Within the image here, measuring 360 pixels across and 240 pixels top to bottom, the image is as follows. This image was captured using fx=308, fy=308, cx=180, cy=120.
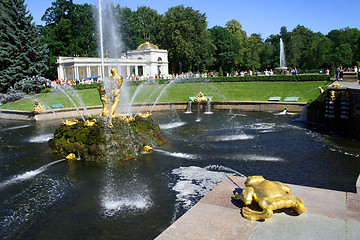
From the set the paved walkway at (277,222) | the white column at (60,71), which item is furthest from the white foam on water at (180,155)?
the white column at (60,71)

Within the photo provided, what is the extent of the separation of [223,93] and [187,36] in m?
32.1

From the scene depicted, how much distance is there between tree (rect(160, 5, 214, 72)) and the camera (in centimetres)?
5978

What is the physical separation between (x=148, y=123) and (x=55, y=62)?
4864 centimetres

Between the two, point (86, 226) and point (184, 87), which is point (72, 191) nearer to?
point (86, 226)

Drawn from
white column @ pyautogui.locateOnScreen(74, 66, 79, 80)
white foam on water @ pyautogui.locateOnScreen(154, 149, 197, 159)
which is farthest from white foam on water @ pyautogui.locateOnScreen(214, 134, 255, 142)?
white column @ pyautogui.locateOnScreen(74, 66, 79, 80)

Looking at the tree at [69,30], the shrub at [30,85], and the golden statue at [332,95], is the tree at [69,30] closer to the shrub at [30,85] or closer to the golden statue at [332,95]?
the shrub at [30,85]

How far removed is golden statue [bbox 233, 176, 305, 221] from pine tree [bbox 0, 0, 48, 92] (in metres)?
36.1

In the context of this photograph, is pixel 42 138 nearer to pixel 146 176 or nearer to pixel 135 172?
pixel 135 172

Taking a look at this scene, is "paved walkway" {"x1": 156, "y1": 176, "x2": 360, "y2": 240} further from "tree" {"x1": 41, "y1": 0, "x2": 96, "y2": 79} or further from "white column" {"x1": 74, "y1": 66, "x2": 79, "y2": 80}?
"tree" {"x1": 41, "y1": 0, "x2": 96, "y2": 79}

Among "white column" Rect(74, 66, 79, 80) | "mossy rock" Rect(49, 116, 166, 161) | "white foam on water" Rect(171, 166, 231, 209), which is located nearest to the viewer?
"white foam on water" Rect(171, 166, 231, 209)

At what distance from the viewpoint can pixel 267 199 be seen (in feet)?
15.7

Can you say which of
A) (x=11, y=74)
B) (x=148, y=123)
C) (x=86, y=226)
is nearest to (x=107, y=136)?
(x=148, y=123)

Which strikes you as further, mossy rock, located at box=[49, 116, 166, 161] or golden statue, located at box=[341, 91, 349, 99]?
golden statue, located at box=[341, 91, 349, 99]

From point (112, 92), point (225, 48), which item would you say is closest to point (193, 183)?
point (112, 92)
